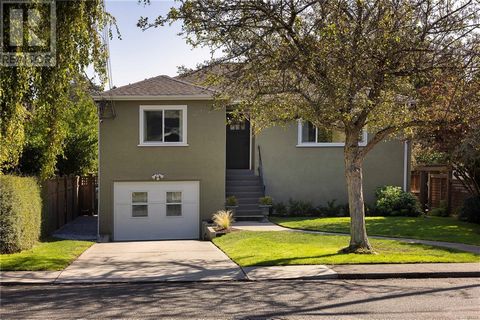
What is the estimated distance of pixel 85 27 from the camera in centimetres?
1043

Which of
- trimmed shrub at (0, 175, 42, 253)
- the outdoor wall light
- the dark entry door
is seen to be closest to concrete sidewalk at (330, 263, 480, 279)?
trimmed shrub at (0, 175, 42, 253)

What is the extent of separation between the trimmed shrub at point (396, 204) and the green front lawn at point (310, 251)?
16.9 ft

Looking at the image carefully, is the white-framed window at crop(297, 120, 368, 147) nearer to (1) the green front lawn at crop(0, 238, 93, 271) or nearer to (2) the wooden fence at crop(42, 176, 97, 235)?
(2) the wooden fence at crop(42, 176, 97, 235)

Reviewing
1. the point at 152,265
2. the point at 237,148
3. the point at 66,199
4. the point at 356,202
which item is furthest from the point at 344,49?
the point at 66,199

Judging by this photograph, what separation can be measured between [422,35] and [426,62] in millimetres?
586

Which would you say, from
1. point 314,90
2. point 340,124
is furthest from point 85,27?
point 340,124

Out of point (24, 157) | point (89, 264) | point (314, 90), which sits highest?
point (314, 90)

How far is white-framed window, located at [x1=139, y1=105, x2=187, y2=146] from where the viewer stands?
2014 cm

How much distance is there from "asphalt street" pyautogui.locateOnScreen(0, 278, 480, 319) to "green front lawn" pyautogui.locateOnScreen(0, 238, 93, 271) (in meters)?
1.79

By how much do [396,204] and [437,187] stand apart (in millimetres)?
5015

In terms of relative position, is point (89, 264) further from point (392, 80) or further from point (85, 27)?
point (392, 80)

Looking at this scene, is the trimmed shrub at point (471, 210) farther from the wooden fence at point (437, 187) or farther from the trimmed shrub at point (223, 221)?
the trimmed shrub at point (223, 221)

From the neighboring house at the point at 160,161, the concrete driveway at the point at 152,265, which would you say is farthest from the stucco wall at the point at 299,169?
the concrete driveway at the point at 152,265

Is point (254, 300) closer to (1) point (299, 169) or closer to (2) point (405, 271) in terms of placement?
(2) point (405, 271)
